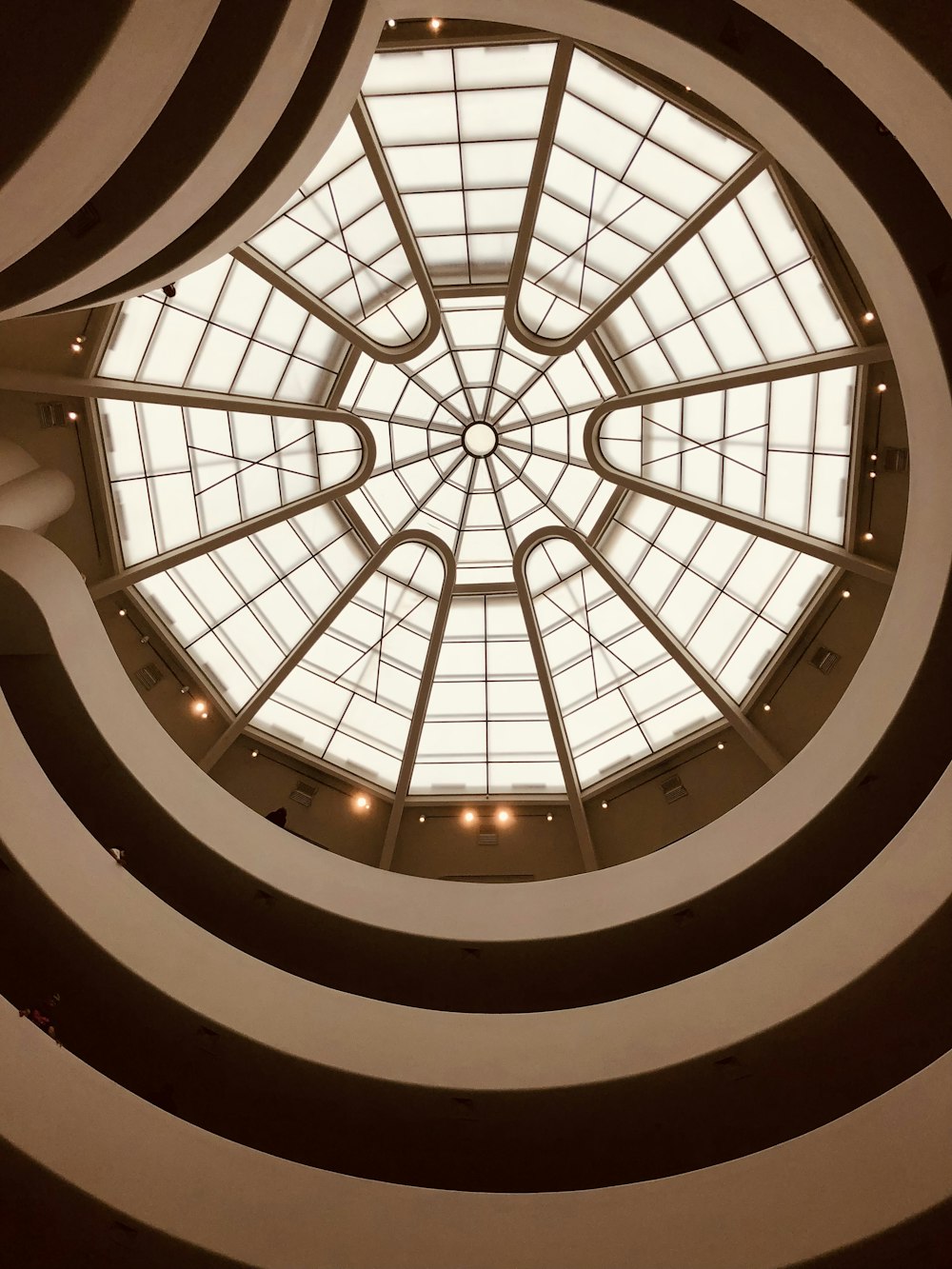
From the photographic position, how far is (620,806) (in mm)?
19188

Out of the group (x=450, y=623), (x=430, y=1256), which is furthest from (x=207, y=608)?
(x=430, y=1256)

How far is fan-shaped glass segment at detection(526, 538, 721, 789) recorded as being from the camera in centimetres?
1923

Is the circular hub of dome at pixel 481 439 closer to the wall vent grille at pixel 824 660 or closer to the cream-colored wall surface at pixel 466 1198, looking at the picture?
the wall vent grille at pixel 824 660

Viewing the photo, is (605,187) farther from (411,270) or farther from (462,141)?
(411,270)

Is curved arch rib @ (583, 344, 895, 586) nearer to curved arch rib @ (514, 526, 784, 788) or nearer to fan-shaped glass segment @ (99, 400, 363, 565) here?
curved arch rib @ (514, 526, 784, 788)

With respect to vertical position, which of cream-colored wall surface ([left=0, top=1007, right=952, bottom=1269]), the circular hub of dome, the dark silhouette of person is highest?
the circular hub of dome

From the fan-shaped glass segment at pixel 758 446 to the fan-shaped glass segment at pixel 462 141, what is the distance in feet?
14.5

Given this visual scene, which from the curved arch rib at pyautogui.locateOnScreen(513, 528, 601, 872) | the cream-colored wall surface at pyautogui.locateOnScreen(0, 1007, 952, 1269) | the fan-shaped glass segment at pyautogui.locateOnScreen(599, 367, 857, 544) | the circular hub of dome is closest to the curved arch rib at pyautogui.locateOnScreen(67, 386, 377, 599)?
the circular hub of dome

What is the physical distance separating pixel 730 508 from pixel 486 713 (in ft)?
24.1

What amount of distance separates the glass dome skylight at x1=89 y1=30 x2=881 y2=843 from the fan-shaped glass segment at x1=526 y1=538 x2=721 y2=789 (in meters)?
0.07

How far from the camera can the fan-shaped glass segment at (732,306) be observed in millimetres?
14797

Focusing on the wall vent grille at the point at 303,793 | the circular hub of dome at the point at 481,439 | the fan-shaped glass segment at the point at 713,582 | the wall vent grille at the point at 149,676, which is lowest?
the wall vent grille at the point at 303,793

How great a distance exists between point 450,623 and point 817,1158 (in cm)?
1267

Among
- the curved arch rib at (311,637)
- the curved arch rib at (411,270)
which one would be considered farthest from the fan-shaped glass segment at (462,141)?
the curved arch rib at (311,637)
